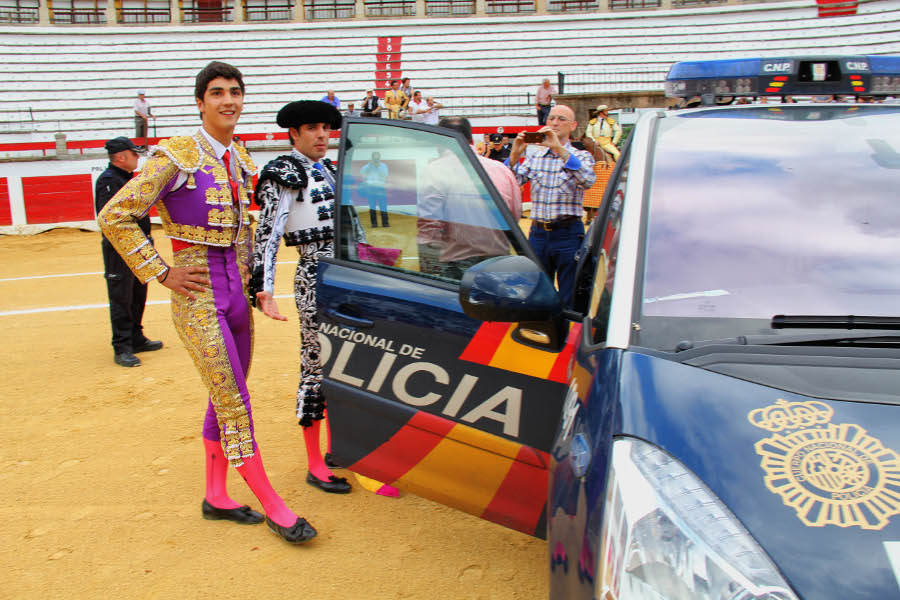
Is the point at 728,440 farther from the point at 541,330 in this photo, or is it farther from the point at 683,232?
the point at 541,330

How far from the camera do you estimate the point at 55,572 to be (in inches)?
115

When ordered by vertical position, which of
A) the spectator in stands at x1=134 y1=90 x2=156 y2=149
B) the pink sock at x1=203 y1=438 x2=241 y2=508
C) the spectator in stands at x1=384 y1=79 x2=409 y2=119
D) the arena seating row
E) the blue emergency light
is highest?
the arena seating row

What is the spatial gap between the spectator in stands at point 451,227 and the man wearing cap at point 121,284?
3908 millimetres

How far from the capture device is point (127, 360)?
19.0 feet

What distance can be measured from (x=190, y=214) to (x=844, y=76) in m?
2.54

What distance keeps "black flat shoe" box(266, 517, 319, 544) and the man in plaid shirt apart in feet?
9.01

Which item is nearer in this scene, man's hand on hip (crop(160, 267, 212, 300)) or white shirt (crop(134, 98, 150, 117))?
man's hand on hip (crop(160, 267, 212, 300))

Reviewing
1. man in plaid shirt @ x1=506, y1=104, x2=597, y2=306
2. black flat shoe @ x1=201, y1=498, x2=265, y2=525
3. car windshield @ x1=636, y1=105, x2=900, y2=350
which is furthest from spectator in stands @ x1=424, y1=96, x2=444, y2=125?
car windshield @ x1=636, y1=105, x2=900, y2=350

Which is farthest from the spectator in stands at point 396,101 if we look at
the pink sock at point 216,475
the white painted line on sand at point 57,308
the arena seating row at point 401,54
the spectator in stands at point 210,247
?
the pink sock at point 216,475

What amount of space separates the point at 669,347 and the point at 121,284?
5.36 meters

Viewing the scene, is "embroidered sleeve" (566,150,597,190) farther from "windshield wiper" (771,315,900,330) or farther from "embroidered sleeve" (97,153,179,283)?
"windshield wiper" (771,315,900,330)

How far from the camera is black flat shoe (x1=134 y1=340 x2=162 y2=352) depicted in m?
6.19

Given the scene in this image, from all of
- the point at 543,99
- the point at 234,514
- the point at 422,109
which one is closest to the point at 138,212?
the point at 234,514

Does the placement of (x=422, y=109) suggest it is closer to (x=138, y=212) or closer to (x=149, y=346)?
(x=149, y=346)
